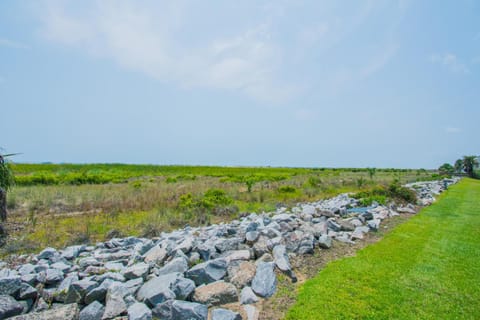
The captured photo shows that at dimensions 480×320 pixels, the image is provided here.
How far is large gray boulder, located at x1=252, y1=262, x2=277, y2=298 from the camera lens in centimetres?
316

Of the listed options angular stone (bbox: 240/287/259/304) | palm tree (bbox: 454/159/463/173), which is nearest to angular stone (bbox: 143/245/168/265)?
angular stone (bbox: 240/287/259/304)

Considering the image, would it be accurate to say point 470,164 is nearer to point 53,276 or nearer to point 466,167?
point 466,167

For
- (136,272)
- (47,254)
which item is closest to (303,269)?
(136,272)

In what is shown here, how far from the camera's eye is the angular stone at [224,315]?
257 cm

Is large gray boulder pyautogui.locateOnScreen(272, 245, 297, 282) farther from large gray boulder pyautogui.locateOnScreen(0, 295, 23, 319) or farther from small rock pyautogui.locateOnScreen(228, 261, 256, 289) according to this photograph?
large gray boulder pyautogui.locateOnScreen(0, 295, 23, 319)

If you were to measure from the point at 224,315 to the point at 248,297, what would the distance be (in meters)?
0.51

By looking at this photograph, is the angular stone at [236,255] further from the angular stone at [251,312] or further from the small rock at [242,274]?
the angular stone at [251,312]

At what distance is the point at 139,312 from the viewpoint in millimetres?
2633

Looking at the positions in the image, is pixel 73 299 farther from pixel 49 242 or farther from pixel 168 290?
pixel 49 242

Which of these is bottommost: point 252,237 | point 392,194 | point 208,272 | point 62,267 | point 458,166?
point 62,267

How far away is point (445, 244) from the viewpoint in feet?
16.6

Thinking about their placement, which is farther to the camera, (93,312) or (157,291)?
(157,291)

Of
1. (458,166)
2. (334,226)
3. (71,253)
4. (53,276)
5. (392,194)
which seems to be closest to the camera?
(53,276)

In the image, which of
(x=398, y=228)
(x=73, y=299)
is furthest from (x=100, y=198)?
(x=398, y=228)
